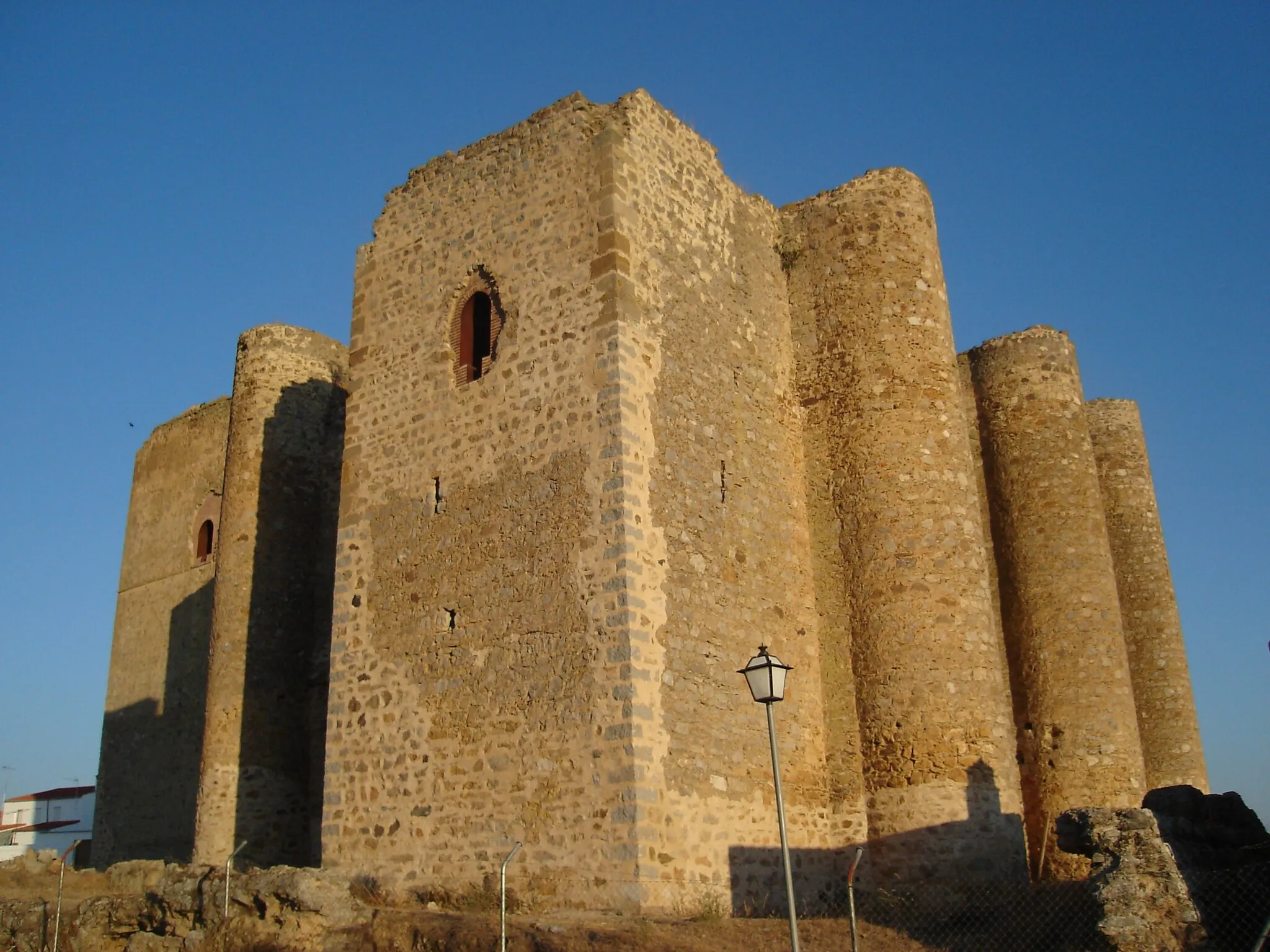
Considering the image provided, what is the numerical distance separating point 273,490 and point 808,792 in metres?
8.64

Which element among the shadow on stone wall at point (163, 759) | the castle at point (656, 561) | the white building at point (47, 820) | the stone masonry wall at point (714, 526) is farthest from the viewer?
the white building at point (47, 820)

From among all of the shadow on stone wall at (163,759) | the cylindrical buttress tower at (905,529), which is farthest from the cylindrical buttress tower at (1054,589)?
the shadow on stone wall at (163,759)

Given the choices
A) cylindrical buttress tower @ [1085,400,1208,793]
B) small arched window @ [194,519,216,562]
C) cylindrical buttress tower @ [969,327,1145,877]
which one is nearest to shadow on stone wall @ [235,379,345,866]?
small arched window @ [194,519,216,562]

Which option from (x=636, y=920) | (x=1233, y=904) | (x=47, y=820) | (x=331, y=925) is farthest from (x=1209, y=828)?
(x=47, y=820)

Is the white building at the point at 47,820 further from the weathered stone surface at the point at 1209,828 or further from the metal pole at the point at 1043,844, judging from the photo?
the weathered stone surface at the point at 1209,828

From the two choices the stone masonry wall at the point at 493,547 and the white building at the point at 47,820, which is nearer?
the stone masonry wall at the point at 493,547

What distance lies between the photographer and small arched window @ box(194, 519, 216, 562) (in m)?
19.3

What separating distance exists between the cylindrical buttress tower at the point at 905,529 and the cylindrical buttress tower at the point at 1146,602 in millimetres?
4666

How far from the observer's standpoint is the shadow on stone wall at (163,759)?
696 inches

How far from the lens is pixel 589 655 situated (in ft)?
34.6

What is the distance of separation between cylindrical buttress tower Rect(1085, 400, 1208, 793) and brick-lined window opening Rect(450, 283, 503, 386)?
9.79 meters

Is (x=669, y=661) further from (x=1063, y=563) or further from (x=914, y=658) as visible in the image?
(x=1063, y=563)

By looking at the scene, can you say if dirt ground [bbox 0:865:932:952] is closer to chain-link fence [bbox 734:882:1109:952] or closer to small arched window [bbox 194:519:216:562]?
chain-link fence [bbox 734:882:1109:952]

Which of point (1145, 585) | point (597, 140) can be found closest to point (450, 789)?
point (597, 140)
